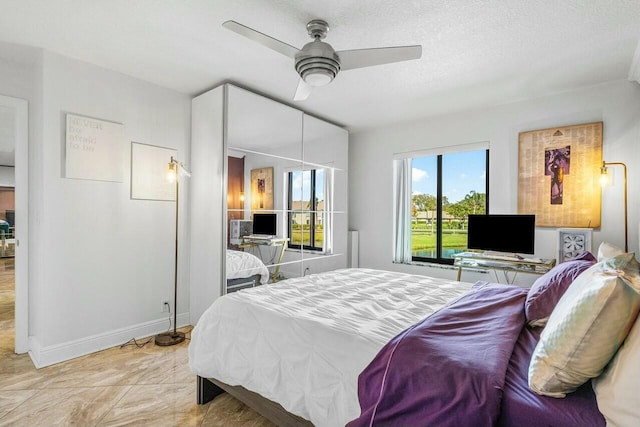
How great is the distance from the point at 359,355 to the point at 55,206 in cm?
285

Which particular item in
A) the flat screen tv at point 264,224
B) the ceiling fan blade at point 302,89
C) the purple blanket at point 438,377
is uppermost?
the ceiling fan blade at point 302,89

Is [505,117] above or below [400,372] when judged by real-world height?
above

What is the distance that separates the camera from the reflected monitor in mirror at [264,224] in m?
3.64

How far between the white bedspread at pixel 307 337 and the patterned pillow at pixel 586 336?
1.98 feet

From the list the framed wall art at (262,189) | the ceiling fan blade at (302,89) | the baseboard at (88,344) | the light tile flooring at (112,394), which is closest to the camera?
the light tile flooring at (112,394)

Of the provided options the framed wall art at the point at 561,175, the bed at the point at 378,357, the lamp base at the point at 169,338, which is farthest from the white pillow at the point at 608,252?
the lamp base at the point at 169,338

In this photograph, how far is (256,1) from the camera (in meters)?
2.06

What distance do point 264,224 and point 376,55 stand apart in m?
2.21

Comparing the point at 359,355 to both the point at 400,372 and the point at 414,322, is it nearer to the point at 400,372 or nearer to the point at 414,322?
the point at 400,372

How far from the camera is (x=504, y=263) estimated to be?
3.43 meters

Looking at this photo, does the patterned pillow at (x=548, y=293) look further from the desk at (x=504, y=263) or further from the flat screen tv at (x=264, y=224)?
the flat screen tv at (x=264, y=224)

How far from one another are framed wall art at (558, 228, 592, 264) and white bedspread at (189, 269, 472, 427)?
5.04 feet

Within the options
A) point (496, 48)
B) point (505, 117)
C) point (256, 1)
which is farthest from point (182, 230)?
point (505, 117)

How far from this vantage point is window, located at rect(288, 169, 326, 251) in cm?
410
